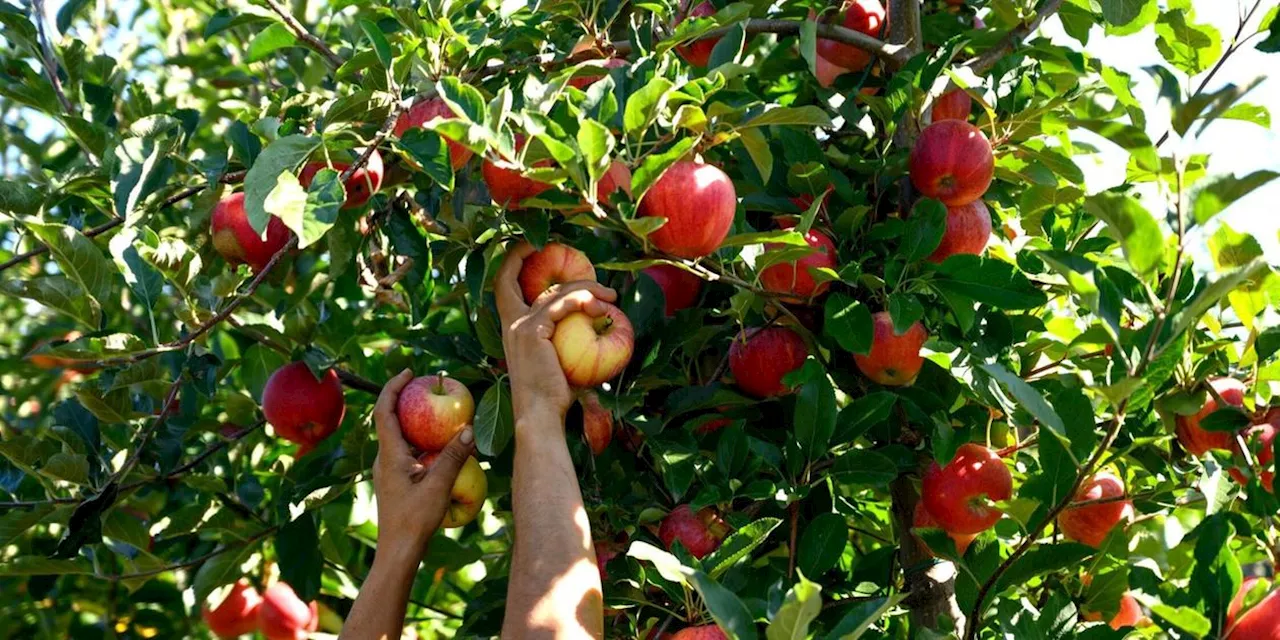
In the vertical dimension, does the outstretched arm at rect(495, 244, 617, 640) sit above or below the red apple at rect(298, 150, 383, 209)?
below

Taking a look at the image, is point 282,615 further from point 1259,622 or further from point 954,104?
Answer: point 1259,622

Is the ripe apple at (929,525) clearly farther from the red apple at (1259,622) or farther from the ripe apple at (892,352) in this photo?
the red apple at (1259,622)

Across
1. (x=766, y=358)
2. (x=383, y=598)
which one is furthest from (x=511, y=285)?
(x=383, y=598)

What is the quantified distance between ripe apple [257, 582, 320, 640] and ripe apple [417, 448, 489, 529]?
113cm

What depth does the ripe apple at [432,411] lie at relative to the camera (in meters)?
1.91

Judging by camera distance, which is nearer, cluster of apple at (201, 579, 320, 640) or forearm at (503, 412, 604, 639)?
forearm at (503, 412, 604, 639)

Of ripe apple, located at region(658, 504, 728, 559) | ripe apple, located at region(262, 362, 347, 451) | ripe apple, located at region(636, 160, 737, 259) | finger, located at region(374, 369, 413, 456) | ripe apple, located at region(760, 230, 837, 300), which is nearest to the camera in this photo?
ripe apple, located at region(636, 160, 737, 259)

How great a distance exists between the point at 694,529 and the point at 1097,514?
Answer: 0.71 metres

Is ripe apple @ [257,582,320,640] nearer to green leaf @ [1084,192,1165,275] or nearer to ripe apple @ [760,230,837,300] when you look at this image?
ripe apple @ [760,230,837,300]

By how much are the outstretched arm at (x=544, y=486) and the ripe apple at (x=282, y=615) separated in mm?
1453

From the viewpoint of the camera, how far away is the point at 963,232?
1915mm

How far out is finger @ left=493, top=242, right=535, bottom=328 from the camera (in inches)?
72.1

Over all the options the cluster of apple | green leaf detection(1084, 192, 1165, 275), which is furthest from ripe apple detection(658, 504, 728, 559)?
the cluster of apple

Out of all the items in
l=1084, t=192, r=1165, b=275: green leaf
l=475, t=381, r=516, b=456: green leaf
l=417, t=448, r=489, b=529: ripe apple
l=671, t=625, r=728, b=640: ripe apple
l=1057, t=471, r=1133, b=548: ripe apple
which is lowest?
l=1057, t=471, r=1133, b=548: ripe apple
